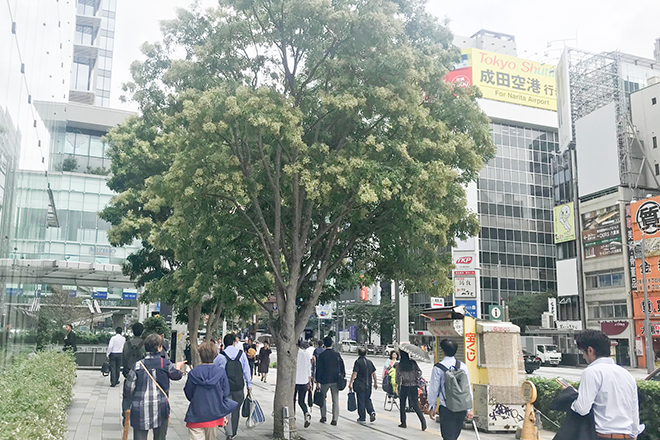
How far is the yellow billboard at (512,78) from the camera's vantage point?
77.1 m

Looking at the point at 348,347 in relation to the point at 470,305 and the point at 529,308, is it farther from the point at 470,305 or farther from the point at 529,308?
the point at 470,305

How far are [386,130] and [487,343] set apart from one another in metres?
4.92

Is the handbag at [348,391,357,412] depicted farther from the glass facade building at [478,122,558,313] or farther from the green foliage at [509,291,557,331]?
the glass facade building at [478,122,558,313]

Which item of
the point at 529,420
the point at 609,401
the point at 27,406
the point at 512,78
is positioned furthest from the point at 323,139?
the point at 512,78

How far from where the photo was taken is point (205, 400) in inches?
292

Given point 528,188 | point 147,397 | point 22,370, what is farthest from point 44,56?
point 528,188

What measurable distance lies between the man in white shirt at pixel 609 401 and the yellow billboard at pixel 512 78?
73867 mm

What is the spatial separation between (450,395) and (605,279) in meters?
56.3

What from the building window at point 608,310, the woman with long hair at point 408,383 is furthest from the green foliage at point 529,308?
the woman with long hair at point 408,383

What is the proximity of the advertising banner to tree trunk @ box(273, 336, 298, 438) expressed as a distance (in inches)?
1991

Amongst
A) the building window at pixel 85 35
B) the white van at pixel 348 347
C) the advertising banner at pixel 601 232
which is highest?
the building window at pixel 85 35

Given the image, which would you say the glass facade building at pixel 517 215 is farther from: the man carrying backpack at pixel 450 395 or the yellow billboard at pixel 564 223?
the man carrying backpack at pixel 450 395

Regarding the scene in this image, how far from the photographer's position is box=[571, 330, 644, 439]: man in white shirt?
16.9ft

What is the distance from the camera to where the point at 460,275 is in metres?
14.4
